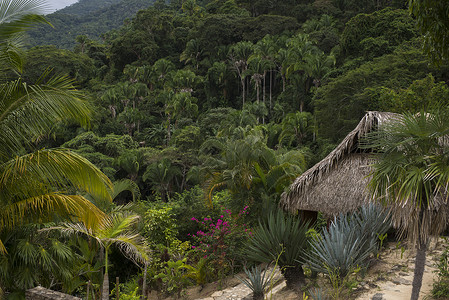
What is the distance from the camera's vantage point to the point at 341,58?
2611 cm

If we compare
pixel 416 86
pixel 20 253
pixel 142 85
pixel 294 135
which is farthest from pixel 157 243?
pixel 142 85

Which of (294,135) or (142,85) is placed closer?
(294,135)

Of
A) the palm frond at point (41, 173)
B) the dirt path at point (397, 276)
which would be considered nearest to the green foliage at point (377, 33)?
the dirt path at point (397, 276)

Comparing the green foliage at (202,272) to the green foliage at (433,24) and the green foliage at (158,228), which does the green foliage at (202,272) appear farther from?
the green foliage at (433,24)

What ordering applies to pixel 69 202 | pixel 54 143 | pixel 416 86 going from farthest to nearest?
pixel 54 143, pixel 416 86, pixel 69 202

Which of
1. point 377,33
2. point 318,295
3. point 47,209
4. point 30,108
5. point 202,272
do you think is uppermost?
point 377,33

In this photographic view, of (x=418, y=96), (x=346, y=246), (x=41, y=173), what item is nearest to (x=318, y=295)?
(x=346, y=246)

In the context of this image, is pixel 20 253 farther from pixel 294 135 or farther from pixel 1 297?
pixel 294 135

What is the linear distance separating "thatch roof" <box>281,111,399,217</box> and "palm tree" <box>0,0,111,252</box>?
4.53 metres

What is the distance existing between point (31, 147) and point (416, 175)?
3980 millimetres

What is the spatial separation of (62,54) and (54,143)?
11.4m

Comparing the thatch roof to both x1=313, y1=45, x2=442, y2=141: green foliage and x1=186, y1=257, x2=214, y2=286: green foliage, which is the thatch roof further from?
x1=313, y1=45, x2=442, y2=141: green foliage

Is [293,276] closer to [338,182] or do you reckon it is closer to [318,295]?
[318,295]

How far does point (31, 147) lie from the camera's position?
429 cm
